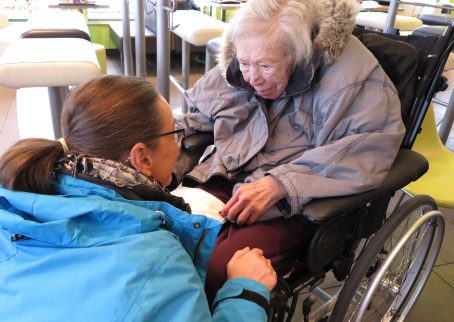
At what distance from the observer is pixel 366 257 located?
43.9 inches

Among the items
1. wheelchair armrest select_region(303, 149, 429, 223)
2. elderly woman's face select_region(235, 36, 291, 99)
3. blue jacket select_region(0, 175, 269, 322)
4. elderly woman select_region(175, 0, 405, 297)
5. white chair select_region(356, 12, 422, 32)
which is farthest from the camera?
white chair select_region(356, 12, 422, 32)

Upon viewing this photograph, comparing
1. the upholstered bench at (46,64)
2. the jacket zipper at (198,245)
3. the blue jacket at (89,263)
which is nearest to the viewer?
the blue jacket at (89,263)

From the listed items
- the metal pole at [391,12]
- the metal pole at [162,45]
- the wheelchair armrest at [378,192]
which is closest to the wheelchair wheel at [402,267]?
the wheelchair armrest at [378,192]

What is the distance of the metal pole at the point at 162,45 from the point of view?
249 centimetres

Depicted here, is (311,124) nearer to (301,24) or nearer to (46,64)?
(301,24)

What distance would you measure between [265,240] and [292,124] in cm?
43

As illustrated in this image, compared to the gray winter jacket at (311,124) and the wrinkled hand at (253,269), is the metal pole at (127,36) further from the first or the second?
the wrinkled hand at (253,269)

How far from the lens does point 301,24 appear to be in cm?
118

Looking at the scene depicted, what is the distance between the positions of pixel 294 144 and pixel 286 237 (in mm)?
343

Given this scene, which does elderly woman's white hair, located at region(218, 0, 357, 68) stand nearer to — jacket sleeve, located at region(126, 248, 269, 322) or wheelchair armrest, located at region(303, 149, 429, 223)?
wheelchair armrest, located at region(303, 149, 429, 223)

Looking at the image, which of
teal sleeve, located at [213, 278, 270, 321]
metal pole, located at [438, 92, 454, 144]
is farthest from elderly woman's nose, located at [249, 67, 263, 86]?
metal pole, located at [438, 92, 454, 144]

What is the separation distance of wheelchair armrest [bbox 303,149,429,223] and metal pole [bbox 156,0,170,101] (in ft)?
5.85

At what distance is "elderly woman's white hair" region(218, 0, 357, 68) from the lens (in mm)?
1181

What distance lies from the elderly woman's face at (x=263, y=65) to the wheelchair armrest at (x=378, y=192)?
1.40ft
